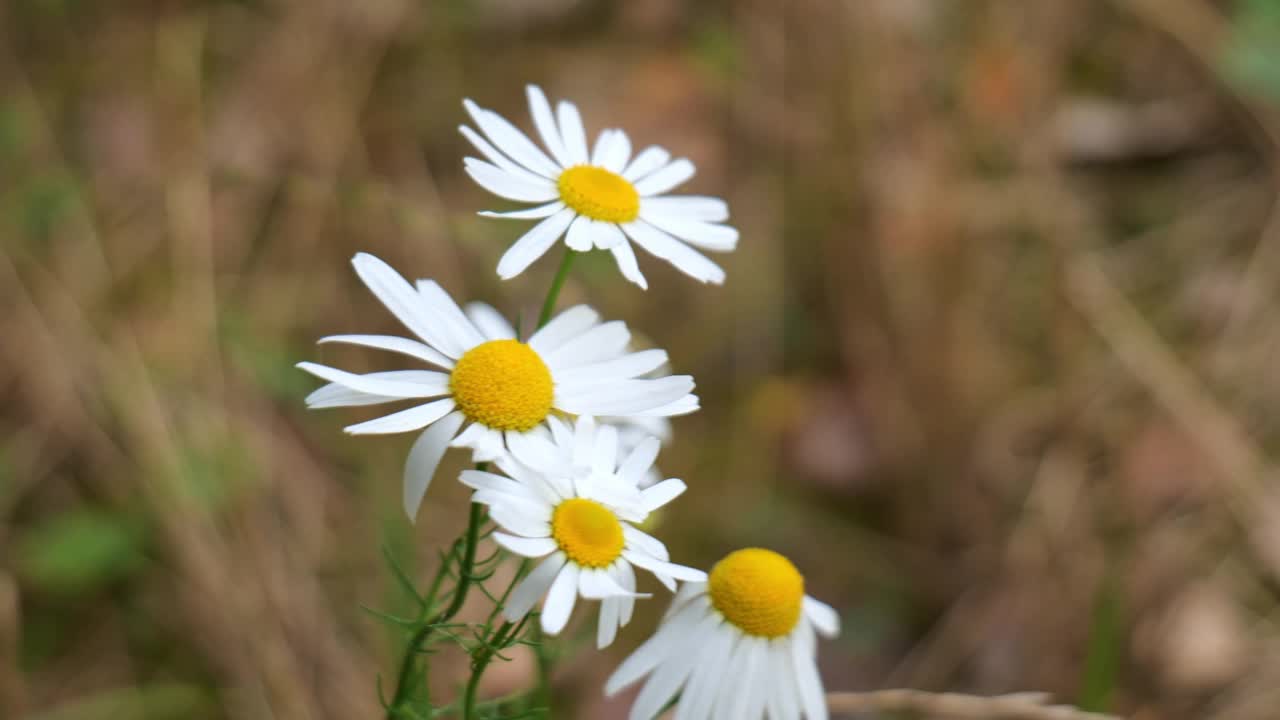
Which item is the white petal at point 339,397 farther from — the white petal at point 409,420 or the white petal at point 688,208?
the white petal at point 688,208

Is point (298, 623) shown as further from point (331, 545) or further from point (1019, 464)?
point (1019, 464)

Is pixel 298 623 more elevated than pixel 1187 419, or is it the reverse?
pixel 1187 419

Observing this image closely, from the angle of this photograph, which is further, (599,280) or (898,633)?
(599,280)

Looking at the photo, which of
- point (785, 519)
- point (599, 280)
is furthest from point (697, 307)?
point (785, 519)

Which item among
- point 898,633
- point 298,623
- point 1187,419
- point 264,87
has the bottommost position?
point 898,633

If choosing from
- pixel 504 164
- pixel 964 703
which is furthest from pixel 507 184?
pixel 964 703

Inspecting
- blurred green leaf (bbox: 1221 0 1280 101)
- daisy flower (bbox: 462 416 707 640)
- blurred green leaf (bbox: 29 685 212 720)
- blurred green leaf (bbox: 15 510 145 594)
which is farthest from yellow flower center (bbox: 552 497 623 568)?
blurred green leaf (bbox: 1221 0 1280 101)
